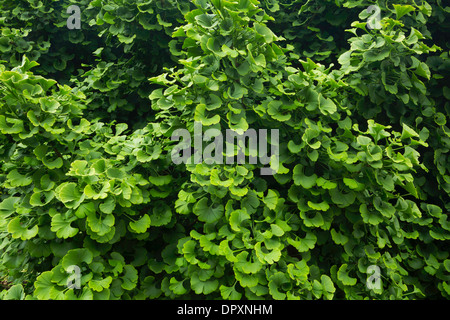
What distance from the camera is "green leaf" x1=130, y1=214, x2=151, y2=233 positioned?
1578 millimetres

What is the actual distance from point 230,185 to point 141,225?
1.63 ft

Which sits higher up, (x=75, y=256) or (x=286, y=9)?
(x=286, y=9)

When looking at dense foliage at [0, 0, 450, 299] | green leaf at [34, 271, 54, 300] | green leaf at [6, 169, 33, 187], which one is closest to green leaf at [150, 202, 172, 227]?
dense foliage at [0, 0, 450, 299]

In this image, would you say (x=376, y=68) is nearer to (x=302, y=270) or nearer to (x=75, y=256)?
(x=302, y=270)

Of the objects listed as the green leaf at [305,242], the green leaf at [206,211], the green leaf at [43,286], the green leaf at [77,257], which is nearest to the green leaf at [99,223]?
the green leaf at [77,257]

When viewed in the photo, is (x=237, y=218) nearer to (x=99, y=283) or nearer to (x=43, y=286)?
(x=99, y=283)

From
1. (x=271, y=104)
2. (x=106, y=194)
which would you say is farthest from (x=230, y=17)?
(x=106, y=194)

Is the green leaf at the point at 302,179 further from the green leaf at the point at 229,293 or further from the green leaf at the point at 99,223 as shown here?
the green leaf at the point at 99,223

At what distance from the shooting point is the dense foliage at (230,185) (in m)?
1.50

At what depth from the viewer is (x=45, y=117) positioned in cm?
162

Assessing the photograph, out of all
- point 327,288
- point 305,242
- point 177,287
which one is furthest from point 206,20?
point 327,288

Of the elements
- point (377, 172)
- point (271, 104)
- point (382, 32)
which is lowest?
point (377, 172)

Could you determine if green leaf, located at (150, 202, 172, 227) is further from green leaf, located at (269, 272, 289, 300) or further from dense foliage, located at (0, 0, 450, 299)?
green leaf, located at (269, 272, 289, 300)

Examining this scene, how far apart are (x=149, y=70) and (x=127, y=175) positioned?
1.31 m
